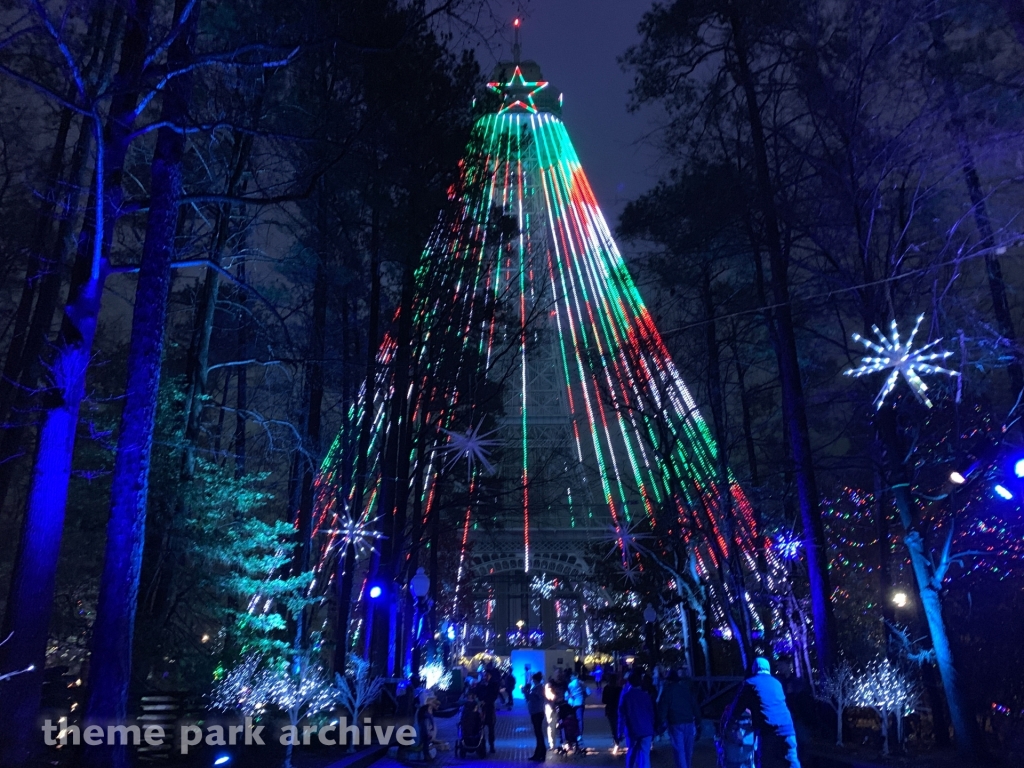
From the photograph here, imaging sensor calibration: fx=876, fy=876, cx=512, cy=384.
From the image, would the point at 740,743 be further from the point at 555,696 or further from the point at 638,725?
the point at 555,696

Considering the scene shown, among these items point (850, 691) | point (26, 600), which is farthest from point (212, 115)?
point (850, 691)

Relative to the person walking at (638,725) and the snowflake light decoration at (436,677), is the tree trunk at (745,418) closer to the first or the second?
the person walking at (638,725)

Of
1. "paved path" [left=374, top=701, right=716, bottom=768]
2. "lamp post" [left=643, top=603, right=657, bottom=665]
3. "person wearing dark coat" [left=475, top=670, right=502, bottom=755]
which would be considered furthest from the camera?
"lamp post" [left=643, top=603, right=657, bottom=665]

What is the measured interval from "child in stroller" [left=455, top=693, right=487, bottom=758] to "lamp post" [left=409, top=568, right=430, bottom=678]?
5750mm

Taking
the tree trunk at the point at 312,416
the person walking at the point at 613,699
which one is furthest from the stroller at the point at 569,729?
the tree trunk at the point at 312,416

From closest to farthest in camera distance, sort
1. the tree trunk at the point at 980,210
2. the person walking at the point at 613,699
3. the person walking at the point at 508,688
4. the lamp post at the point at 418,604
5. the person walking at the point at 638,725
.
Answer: the person walking at the point at 638,725 → the tree trunk at the point at 980,210 → the person walking at the point at 613,699 → the lamp post at the point at 418,604 → the person walking at the point at 508,688

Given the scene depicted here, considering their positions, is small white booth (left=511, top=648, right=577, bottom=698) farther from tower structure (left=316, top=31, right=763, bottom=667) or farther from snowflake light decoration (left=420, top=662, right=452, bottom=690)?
tower structure (left=316, top=31, right=763, bottom=667)

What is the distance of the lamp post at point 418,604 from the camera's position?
2147 cm

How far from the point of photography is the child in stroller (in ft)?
47.6

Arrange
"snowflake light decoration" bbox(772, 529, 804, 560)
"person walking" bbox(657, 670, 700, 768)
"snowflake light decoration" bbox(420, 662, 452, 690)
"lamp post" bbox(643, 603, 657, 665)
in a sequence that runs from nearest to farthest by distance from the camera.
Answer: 1. "person walking" bbox(657, 670, 700, 768)
2. "snowflake light decoration" bbox(772, 529, 804, 560)
3. "lamp post" bbox(643, 603, 657, 665)
4. "snowflake light decoration" bbox(420, 662, 452, 690)

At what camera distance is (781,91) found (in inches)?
601

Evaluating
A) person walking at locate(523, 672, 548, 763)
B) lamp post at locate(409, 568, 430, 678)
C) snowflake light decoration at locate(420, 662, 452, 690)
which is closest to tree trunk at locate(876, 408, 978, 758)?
person walking at locate(523, 672, 548, 763)

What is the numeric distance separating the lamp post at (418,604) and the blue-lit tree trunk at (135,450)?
516 inches

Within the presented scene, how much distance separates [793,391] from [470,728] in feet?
25.9
